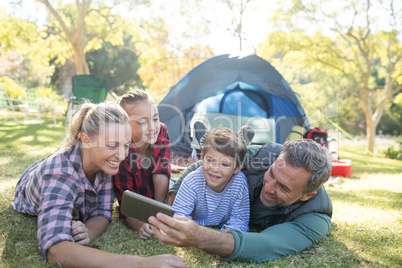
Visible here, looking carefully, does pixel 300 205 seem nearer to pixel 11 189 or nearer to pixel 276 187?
pixel 276 187

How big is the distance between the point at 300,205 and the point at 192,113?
4072 mm

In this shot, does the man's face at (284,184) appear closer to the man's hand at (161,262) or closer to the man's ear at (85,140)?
the man's hand at (161,262)

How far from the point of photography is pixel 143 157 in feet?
8.34

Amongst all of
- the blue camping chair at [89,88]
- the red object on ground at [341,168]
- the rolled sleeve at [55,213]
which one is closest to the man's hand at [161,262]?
the rolled sleeve at [55,213]

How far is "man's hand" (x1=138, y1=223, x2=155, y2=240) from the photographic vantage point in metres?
2.00

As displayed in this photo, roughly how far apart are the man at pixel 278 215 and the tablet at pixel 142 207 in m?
0.04

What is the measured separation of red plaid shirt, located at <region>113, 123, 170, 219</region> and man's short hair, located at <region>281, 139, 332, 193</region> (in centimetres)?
111

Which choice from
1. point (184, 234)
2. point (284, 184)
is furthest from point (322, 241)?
point (184, 234)

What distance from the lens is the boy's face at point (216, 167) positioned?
200 cm

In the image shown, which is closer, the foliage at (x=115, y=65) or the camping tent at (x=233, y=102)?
the camping tent at (x=233, y=102)

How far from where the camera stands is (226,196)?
2088 millimetres

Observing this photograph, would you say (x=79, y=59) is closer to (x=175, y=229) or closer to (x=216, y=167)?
(x=216, y=167)

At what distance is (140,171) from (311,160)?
4.23ft

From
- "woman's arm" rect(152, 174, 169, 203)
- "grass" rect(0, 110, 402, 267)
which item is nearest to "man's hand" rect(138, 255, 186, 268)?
"grass" rect(0, 110, 402, 267)
